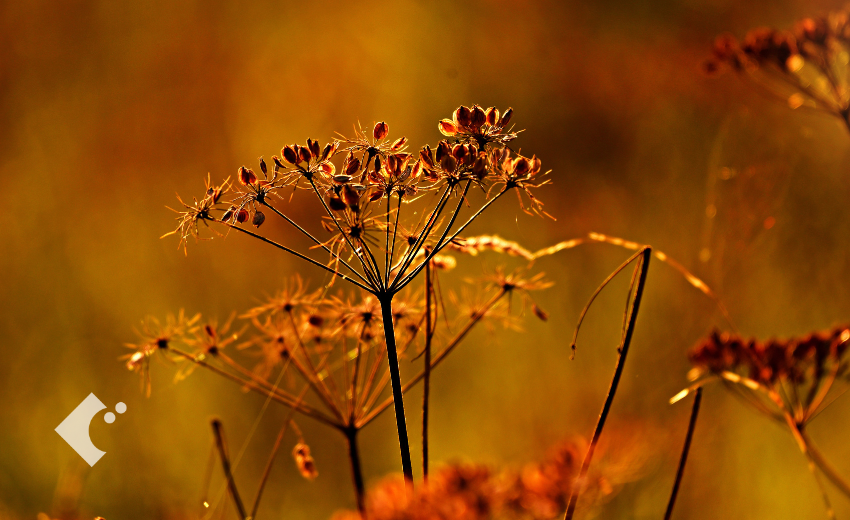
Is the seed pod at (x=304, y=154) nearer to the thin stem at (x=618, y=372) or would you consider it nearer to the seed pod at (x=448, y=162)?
the seed pod at (x=448, y=162)

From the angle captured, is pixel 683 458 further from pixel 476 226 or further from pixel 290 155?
pixel 476 226

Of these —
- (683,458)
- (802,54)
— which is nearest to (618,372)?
(683,458)

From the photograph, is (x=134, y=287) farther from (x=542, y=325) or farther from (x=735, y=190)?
(x=735, y=190)

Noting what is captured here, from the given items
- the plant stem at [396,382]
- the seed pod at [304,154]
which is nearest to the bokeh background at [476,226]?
the plant stem at [396,382]

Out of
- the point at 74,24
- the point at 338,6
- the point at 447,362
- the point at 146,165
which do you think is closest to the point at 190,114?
the point at 146,165

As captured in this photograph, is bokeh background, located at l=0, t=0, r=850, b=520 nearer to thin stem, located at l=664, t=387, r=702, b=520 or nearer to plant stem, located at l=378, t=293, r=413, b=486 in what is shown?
thin stem, located at l=664, t=387, r=702, b=520

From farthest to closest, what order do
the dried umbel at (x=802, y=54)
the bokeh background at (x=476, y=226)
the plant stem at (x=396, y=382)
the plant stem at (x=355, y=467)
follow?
the bokeh background at (x=476, y=226) → the dried umbel at (x=802, y=54) → the plant stem at (x=355, y=467) → the plant stem at (x=396, y=382)
